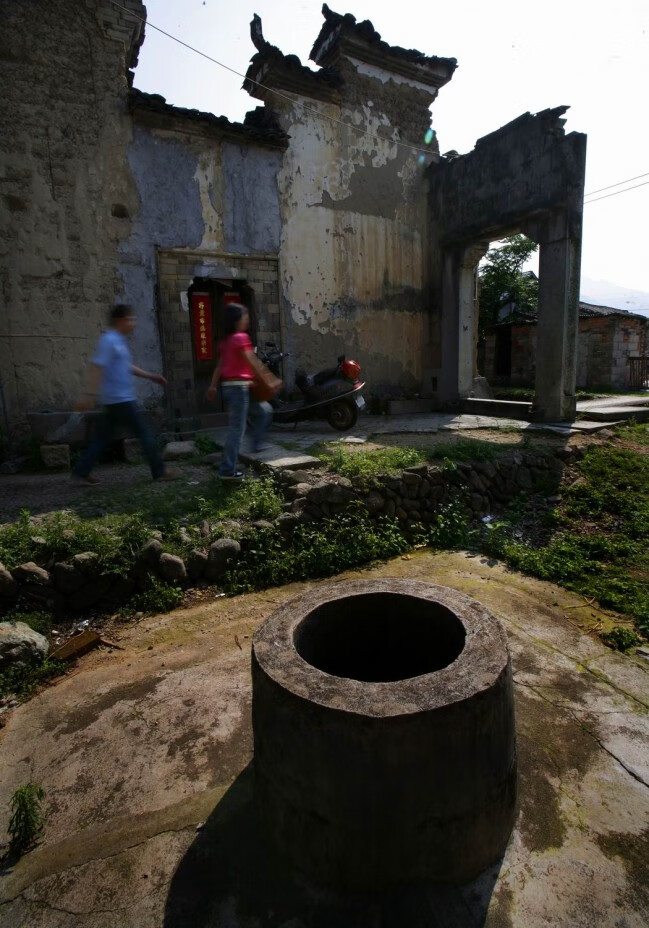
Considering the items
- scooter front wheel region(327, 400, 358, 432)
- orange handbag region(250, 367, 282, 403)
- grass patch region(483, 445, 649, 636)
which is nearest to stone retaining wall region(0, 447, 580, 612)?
grass patch region(483, 445, 649, 636)

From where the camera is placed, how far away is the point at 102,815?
222 cm

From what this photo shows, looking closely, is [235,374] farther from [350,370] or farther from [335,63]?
[335,63]

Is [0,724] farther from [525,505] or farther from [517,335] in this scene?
[517,335]

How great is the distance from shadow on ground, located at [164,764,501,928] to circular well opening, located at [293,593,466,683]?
2.53 feet

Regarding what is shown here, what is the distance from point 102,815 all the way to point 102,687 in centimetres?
93

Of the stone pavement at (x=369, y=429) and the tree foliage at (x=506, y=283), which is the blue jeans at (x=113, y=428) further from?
the tree foliage at (x=506, y=283)

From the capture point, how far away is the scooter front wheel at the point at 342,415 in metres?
8.05

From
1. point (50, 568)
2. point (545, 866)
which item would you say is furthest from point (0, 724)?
point (545, 866)

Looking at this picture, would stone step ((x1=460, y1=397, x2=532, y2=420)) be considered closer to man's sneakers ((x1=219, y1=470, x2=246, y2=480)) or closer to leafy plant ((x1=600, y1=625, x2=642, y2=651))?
man's sneakers ((x1=219, y1=470, x2=246, y2=480))

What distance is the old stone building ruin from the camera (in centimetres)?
730

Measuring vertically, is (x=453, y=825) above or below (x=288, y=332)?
below

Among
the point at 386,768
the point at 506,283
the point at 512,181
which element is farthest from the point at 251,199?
the point at 506,283

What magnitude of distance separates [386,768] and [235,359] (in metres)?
4.24

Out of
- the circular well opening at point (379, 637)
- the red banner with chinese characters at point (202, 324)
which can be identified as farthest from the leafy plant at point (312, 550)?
the red banner with chinese characters at point (202, 324)
